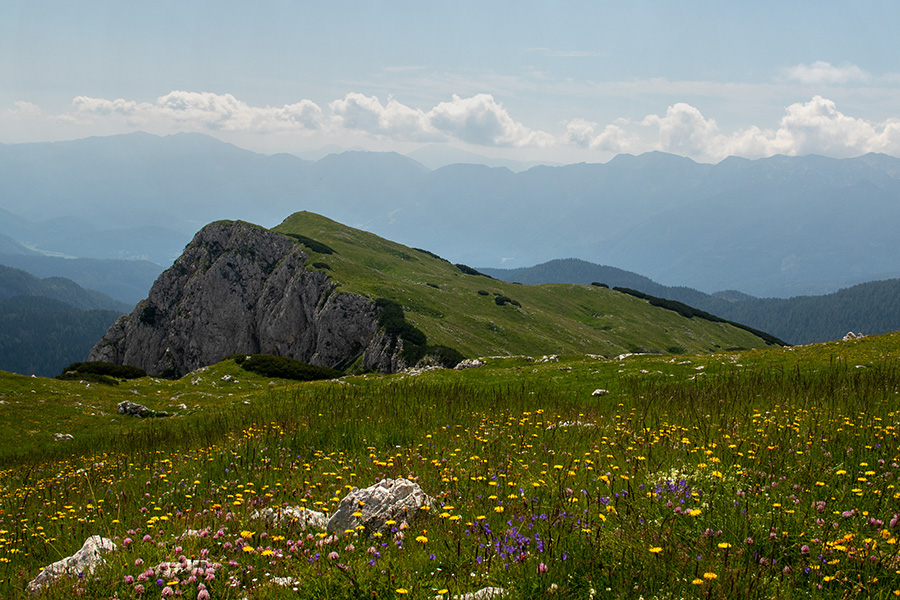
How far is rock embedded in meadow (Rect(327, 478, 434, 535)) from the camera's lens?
590 cm

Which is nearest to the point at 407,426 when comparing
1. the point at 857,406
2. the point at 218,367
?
the point at 857,406

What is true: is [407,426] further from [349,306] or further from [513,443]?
[349,306]

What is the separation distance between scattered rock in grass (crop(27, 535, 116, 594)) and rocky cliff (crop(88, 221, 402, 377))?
78.7 meters

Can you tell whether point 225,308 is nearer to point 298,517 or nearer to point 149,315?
point 149,315

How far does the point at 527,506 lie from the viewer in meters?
6.12

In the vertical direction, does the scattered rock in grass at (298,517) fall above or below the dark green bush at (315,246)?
below

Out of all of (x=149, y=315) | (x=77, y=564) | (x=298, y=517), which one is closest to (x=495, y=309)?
(x=149, y=315)

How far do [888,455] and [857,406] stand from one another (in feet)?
14.7

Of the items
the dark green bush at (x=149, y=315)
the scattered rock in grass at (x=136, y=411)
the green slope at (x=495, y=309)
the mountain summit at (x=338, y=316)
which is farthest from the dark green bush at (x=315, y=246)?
the scattered rock in grass at (x=136, y=411)

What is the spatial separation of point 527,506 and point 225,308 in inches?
3993

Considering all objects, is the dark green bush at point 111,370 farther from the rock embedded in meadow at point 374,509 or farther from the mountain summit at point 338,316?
the rock embedded in meadow at point 374,509

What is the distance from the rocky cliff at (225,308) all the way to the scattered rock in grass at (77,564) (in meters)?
78.7

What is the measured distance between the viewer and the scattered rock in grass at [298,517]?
19.9 ft

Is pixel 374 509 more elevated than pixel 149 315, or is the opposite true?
pixel 374 509
